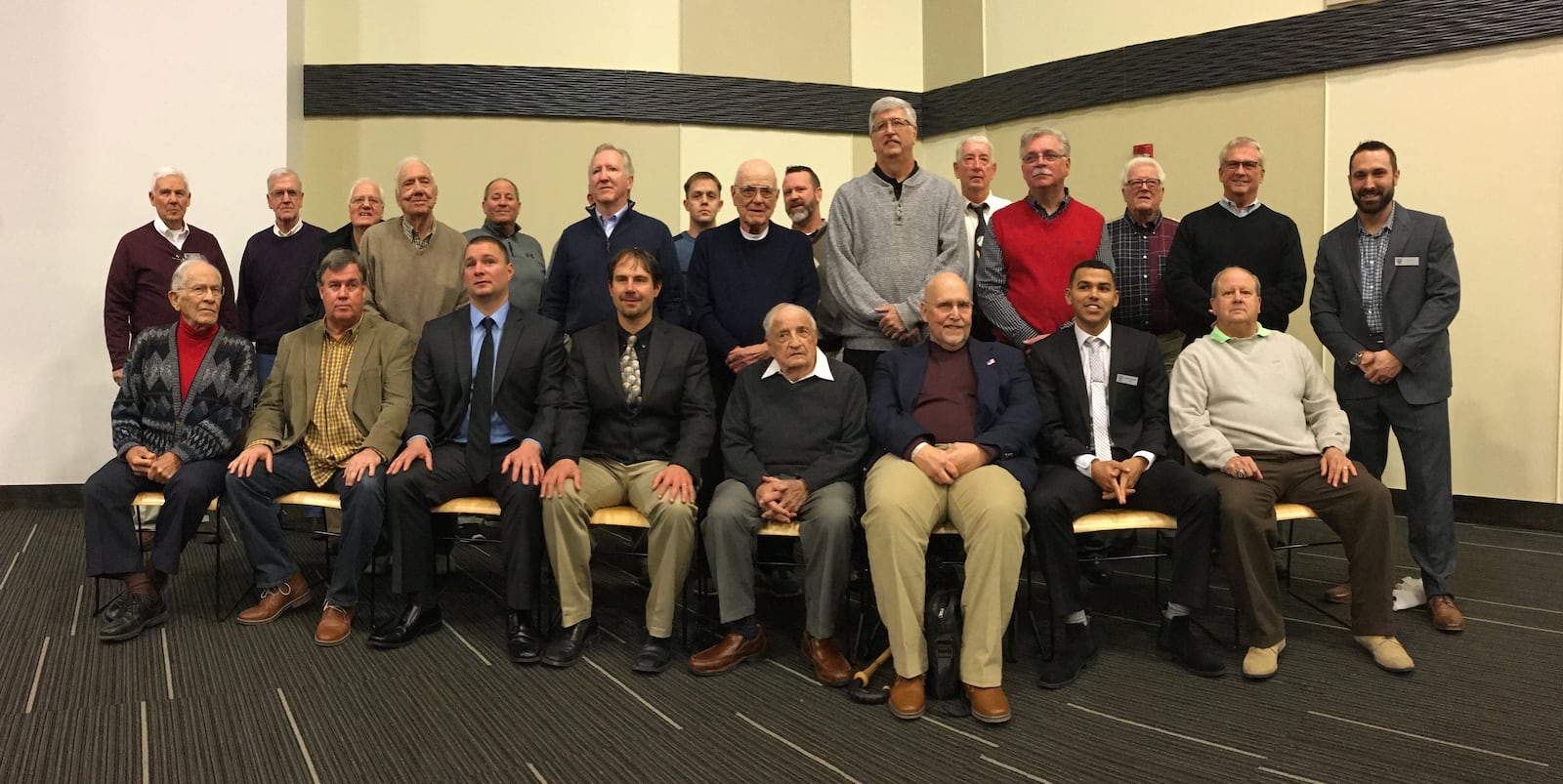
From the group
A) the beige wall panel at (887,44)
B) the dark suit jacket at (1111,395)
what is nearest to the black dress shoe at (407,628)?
the dark suit jacket at (1111,395)

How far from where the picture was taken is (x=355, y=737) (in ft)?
8.16

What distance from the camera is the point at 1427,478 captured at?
3.45 m

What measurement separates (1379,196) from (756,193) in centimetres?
229

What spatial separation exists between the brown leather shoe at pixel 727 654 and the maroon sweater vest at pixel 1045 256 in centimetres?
155

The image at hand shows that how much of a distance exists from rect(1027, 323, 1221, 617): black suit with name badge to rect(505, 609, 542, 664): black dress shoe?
1654 millimetres

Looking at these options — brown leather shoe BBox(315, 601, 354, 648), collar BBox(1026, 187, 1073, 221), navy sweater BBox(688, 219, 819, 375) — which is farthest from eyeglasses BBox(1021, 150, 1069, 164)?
brown leather shoe BBox(315, 601, 354, 648)

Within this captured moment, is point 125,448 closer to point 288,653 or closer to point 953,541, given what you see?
point 288,653

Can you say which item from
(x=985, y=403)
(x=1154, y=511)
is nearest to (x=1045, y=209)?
(x=985, y=403)

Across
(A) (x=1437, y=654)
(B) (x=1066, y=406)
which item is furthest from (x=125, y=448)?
(A) (x=1437, y=654)

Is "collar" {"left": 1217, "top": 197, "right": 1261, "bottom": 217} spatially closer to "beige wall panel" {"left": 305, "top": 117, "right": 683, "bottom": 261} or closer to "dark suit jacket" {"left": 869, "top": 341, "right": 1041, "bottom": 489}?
"dark suit jacket" {"left": 869, "top": 341, "right": 1041, "bottom": 489}

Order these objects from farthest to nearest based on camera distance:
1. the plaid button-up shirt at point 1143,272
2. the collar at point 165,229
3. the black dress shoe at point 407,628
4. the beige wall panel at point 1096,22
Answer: the beige wall panel at point 1096,22 < the collar at point 165,229 < the plaid button-up shirt at point 1143,272 < the black dress shoe at point 407,628

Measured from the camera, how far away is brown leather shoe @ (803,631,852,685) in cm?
287

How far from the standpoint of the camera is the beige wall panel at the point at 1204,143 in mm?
5270

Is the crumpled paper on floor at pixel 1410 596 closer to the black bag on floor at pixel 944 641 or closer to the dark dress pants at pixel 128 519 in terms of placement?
the black bag on floor at pixel 944 641
